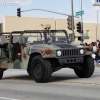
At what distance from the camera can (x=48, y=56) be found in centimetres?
1145

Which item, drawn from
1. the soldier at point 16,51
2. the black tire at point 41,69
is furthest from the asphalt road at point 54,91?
the soldier at point 16,51

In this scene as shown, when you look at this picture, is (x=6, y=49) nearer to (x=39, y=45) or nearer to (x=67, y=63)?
(x=39, y=45)

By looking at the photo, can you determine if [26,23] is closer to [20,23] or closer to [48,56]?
[20,23]

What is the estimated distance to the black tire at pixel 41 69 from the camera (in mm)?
11555

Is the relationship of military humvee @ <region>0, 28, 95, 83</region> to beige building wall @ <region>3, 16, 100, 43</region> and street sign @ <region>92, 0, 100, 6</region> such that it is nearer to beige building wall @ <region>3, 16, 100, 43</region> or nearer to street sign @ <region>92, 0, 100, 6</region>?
street sign @ <region>92, 0, 100, 6</region>

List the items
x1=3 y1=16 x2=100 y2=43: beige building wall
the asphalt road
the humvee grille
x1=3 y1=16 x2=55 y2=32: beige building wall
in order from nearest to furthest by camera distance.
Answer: the asphalt road, the humvee grille, x1=3 y1=16 x2=55 y2=32: beige building wall, x1=3 y1=16 x2=100 y2=43: beige building wall

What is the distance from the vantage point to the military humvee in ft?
38.1

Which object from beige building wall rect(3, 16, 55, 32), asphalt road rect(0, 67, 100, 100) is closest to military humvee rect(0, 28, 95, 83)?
asphalt road rect(0, 67, 100, 100)

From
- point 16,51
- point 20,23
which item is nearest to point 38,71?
point 16,51

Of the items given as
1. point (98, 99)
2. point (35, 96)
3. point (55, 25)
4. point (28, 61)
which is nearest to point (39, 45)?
point (28, 61)

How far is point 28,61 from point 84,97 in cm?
420

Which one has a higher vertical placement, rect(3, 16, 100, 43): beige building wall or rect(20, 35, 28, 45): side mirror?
rect(3, 16, 100, 43): beige building wall

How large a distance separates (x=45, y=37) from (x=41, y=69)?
5.98 feet

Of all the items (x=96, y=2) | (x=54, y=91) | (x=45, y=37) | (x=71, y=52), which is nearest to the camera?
(x=54, y=91)
